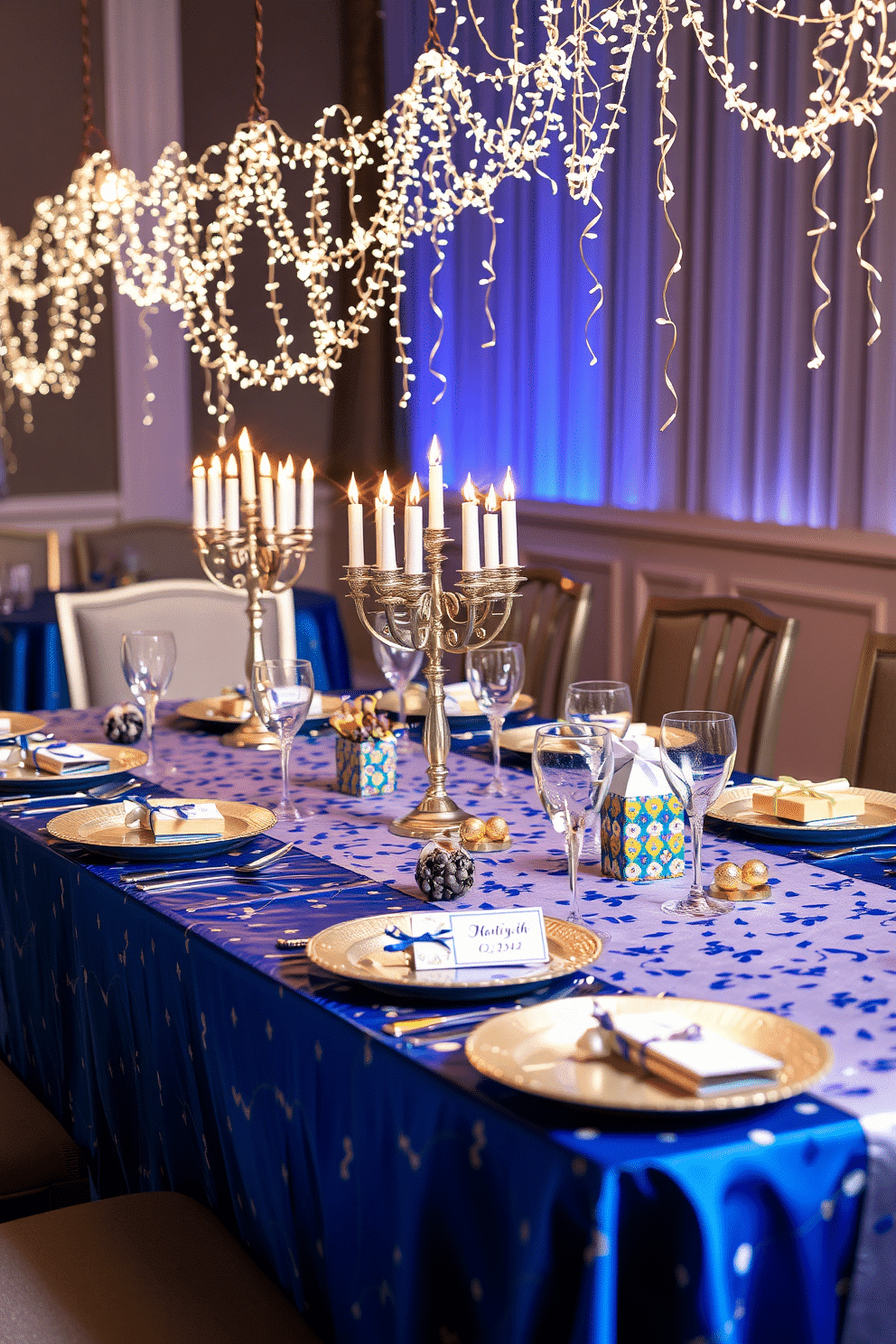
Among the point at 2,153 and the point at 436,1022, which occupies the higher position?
the point at 2,153

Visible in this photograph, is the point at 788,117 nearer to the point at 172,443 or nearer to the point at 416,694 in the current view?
the point at 416,694

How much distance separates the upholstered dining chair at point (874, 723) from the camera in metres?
2.37

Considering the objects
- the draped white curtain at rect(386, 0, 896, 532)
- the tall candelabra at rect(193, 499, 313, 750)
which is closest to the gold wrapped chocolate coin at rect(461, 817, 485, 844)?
the tall candelabra at rect(193, 499, 313, 750)

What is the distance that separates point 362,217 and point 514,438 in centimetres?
154

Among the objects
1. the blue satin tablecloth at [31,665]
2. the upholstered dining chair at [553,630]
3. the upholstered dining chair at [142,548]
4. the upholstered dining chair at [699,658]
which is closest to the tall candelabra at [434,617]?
the upholstered dining chair at [699,658]

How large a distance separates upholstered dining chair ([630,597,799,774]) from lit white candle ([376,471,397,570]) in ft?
3.16

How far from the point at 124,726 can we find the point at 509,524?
0.89 metres

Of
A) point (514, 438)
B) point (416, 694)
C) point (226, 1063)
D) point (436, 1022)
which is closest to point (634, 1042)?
point (436, 1022)

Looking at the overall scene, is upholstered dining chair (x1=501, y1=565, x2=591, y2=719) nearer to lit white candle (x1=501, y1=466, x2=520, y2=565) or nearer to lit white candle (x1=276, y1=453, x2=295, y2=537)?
lit white candle (x1=276, y1=453, x2=295, y2=537)

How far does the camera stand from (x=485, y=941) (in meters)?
1.31

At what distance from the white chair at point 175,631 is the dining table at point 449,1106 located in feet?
3.51

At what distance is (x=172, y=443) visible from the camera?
657 cm

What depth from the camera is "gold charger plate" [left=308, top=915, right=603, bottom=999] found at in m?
1.25

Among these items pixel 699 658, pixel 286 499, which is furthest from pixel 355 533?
pixel 699 658
